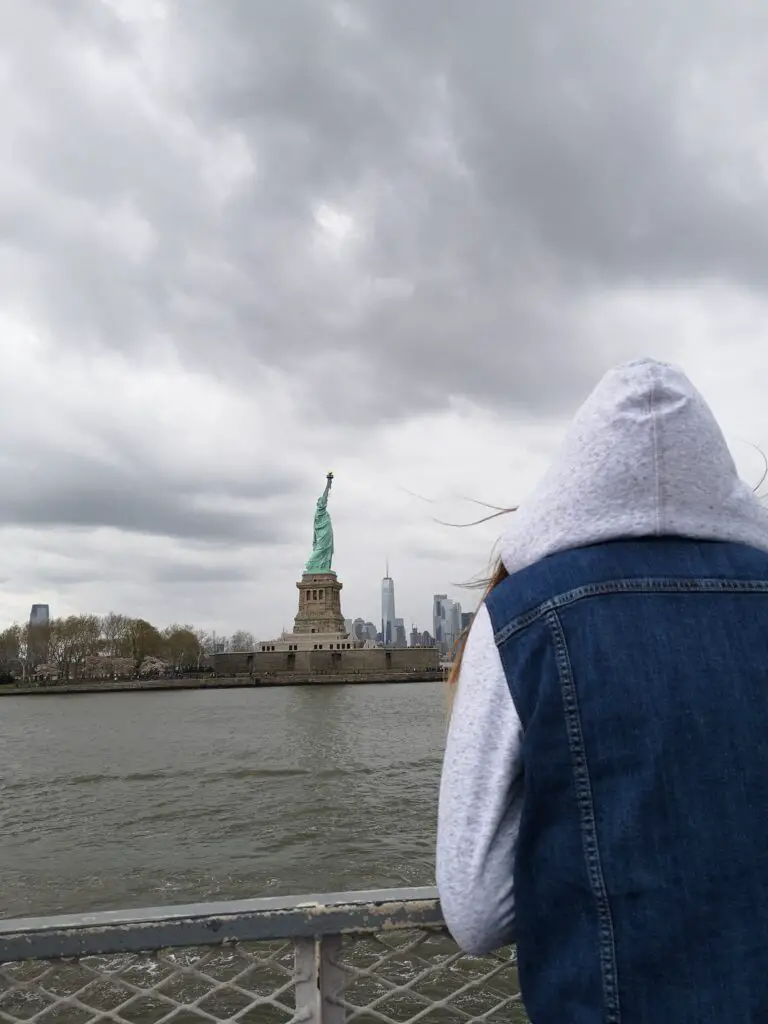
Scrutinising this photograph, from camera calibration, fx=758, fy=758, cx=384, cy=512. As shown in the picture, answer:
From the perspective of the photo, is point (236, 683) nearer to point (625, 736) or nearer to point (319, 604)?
point (319, 604)

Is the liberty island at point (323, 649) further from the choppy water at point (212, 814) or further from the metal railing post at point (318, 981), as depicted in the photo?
the metal railing post at point (318, 981)

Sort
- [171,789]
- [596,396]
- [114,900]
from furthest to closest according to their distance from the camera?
1. [171,789]
2. [114,900]
3. [596,396]

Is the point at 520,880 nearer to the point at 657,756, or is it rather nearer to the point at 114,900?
the point at 657,756

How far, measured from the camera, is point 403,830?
29.4ft

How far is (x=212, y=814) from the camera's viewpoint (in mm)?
10398

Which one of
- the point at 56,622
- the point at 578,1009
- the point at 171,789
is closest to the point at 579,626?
the point at 578,1009

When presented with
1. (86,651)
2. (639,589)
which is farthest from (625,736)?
(86,651)

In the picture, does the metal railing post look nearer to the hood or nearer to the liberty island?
the hood

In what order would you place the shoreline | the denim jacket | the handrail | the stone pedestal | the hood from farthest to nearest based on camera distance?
the stone pedestal, the shoreline, the handrail, the hood, the denim jacket

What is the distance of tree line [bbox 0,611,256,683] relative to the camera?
218 feet

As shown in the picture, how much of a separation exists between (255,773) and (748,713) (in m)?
14.4

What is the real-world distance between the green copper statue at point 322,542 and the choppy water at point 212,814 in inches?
1418

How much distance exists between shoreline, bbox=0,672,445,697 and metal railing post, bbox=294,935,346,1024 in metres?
52.3

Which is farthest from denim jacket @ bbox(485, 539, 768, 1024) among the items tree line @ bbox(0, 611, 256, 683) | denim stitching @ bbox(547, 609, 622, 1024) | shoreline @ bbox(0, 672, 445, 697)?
tree line @ bbox(0, 611, 256, 683)
